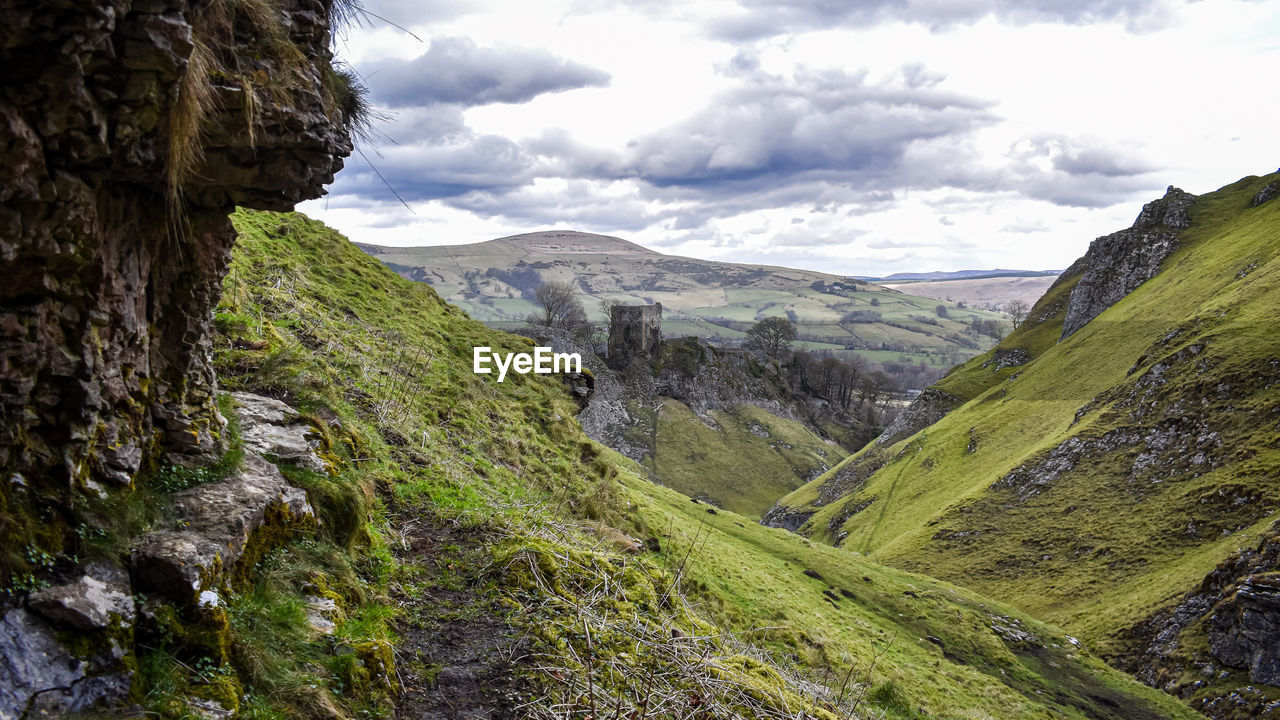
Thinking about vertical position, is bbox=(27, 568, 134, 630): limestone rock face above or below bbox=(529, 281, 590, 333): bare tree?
below

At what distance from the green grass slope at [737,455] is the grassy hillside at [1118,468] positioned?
1467 centimetres

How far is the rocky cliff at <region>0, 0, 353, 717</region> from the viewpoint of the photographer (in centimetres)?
396

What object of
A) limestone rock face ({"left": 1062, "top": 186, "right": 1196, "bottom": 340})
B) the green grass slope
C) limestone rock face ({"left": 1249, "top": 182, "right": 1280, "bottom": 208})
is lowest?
the green grass slope

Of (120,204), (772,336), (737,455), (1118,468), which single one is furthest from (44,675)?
(772,336)

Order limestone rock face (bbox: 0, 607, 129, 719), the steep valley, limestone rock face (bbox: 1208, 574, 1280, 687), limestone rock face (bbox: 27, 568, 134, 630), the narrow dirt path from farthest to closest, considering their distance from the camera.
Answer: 1. limestone rock face (bbox: 1208, 574, 1280, 687)
2. the narrow dirt path
3. the steep valley
4. limestone rock face (bbox: 27, 568, 134, 630)
5. limestone rock face (bbox: 0, 607, 129, 719)

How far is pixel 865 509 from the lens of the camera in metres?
65.4

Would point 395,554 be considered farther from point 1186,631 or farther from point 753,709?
point 1186,631

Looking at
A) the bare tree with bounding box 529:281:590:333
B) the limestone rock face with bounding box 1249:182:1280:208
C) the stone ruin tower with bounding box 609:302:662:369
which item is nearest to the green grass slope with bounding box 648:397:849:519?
the stone ruin tower with bounding box 609:302:662:369

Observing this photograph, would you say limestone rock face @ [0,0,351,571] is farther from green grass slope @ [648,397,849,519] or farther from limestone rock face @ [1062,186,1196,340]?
limestone rock face @ [1062,186,1196,340]

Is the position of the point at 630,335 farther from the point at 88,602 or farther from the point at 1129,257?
Result: the point at 88,602

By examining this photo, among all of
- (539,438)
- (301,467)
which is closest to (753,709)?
(301,467)

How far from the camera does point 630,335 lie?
339 ft

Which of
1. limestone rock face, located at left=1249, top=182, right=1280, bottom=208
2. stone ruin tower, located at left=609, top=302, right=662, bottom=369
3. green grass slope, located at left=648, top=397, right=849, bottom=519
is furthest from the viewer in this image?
stone ruin tower, located at left=609, top=302, right=662, bottom=369

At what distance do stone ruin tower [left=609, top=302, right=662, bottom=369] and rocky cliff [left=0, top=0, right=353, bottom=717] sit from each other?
9607cm
